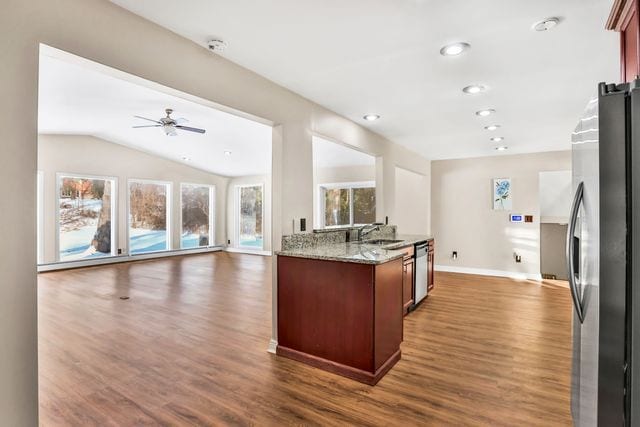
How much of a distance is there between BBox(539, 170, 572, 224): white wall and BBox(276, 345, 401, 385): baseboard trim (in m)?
5.31

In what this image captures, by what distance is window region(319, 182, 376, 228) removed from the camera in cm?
839

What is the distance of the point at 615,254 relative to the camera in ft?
3.35

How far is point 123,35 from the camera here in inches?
71.6

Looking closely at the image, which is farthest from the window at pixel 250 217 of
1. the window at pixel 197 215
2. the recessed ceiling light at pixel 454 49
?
the recessed ceiling light at pixel 454 49

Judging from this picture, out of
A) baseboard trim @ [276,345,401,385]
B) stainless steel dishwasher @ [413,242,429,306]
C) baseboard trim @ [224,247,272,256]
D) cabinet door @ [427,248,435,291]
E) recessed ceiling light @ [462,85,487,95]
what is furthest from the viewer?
baseboard trim @ [224,247,272,256]

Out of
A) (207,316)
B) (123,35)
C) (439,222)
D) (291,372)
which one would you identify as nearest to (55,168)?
(207,316)

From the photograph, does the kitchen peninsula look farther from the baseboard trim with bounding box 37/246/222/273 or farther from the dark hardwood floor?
the baseboard trim with bounding box 37/246/222/273

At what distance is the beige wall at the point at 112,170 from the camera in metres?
6.75

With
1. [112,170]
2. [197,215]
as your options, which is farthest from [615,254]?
[197,215]

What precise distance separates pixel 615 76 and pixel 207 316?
4.59 metres

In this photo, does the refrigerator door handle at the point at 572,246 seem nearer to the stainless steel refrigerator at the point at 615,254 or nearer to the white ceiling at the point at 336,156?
the stainless steel refrigerator at the point at 615,254

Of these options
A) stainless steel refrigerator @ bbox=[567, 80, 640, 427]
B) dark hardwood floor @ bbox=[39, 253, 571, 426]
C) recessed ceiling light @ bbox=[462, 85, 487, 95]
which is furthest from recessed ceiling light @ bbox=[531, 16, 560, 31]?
dark hardwood floor @ bbox=[39, 253, 571, 426]

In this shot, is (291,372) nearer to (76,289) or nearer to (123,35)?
(123,35)

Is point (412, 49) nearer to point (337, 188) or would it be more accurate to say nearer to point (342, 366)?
point (342, 366)
